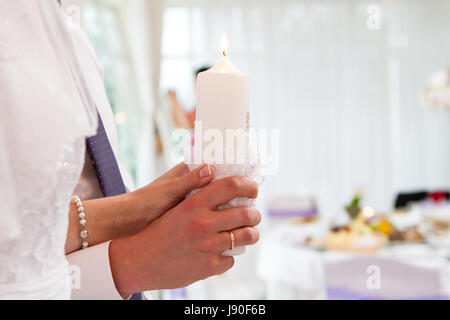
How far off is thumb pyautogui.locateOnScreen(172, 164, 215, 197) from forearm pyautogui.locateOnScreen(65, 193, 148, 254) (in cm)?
9

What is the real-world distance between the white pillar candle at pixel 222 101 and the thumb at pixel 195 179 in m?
0.05

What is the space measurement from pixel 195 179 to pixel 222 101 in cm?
11

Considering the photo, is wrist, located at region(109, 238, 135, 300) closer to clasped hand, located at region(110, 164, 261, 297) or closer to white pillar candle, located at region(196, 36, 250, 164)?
clasped hand, located at region(110, 164, 261, 297)


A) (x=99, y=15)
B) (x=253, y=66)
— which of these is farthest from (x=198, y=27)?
(x=99, y=15)

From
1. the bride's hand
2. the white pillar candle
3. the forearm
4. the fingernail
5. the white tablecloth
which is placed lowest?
the white tablecloth

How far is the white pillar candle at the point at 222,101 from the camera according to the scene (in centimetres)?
63

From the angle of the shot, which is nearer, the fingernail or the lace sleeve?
the lace sleeve

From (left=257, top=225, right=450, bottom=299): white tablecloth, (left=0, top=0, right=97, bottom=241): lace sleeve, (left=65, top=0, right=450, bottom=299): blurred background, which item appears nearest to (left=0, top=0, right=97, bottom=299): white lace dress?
(left=0, top=0, right=97, bottom=241): lace sleeve

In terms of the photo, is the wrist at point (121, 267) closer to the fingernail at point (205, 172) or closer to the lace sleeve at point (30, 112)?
the fingernail at point (205, 172)

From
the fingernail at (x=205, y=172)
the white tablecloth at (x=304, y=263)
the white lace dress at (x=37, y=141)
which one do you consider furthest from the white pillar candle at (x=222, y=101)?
the white tablecloth at (x=304, y=263)

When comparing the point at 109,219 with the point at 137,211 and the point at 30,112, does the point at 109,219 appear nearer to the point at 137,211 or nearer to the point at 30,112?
the point at 137,211

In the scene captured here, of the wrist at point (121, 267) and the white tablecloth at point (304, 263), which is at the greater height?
the wrist at point (121, 267)

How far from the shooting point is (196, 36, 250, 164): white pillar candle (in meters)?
0.63

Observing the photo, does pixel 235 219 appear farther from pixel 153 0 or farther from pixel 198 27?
pixel 198 27
